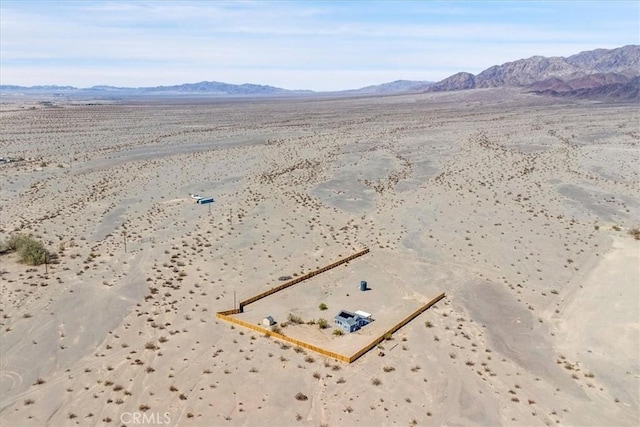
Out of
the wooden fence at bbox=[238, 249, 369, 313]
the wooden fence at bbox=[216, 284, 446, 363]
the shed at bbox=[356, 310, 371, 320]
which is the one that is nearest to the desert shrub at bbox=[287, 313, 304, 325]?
the wooden fence at bbox=[216, 284, 446, 363]

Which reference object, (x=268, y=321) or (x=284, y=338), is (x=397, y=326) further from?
(x=268, y=321)

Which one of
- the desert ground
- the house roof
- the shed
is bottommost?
the desert ground

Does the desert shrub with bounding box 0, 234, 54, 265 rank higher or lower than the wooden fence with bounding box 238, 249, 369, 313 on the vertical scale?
higher

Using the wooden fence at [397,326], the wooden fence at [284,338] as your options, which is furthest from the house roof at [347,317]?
the wooden fence at [284,338]

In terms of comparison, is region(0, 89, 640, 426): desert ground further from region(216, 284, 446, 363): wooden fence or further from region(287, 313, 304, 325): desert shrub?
region(287, 313, 304, 325): desert shrub

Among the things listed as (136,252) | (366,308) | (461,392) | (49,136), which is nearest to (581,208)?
(366,308)

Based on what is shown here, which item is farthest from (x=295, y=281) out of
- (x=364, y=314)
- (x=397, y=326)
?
(x=397, y=326)
